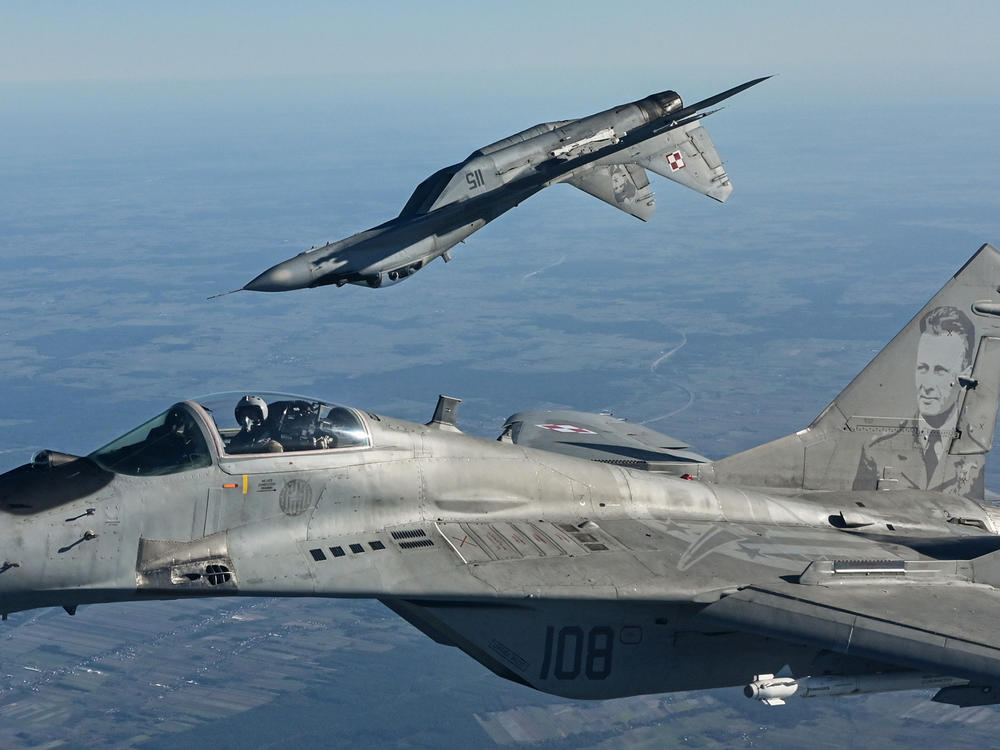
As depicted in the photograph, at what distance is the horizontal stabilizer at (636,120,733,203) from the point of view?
118 ft

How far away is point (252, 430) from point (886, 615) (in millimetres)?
8666

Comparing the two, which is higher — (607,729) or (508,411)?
(508,411)

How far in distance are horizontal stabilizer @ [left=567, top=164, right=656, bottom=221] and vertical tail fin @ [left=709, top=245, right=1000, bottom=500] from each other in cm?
1720

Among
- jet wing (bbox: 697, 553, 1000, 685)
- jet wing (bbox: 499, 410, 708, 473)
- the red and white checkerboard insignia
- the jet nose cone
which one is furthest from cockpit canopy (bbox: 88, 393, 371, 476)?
the jet nose cone

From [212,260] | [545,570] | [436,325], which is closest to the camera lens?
[545,570]

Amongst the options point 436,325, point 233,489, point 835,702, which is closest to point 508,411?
point 436,325

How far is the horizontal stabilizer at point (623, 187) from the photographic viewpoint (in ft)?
117

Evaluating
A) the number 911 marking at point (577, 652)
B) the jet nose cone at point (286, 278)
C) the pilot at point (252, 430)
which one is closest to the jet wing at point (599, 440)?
the number 911 marking at point (577, 652)

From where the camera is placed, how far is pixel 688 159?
1471 inches

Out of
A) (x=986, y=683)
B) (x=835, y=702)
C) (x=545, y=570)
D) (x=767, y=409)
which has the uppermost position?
(x=545, y=570)

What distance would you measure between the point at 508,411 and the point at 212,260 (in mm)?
102800

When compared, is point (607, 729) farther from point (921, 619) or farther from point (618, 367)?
point (618, 367)

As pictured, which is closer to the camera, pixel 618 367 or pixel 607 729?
pixel 607 729

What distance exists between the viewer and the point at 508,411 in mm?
113000
